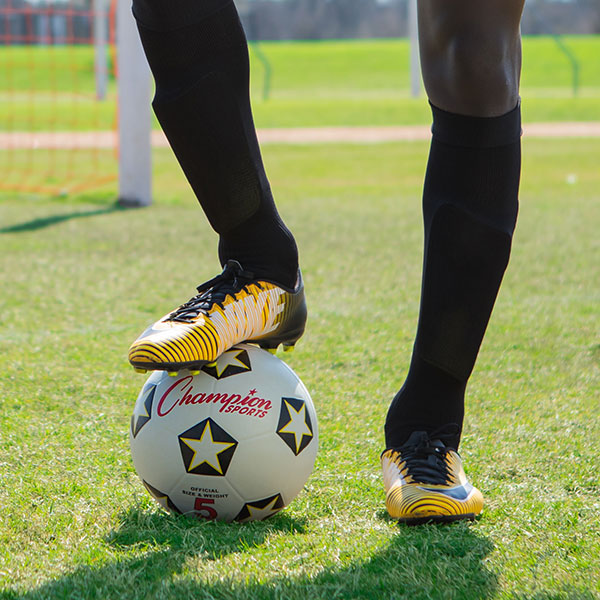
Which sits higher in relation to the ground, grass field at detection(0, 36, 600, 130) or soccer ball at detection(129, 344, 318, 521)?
soccer ball at detection(129, 344, 318, 521)

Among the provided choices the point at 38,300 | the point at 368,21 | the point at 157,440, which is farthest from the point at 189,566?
the point at 368,21

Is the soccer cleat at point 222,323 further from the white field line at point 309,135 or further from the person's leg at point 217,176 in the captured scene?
the white field line at point 309,135

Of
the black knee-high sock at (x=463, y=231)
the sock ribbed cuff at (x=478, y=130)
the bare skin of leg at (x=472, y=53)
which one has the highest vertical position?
the bare skin of leg at (x=472, y=53)

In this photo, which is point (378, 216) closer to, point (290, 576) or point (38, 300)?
point (38, 300)

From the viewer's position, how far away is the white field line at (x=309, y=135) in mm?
12758

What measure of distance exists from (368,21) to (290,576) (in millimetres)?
51274

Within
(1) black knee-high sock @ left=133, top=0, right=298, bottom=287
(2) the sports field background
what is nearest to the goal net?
(2) the sports field background

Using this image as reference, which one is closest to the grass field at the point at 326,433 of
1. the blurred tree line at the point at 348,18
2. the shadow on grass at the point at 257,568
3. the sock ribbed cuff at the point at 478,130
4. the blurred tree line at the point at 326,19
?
the shadow on grass at the point at 257,568

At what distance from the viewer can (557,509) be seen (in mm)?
1864

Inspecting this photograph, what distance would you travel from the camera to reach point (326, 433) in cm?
241

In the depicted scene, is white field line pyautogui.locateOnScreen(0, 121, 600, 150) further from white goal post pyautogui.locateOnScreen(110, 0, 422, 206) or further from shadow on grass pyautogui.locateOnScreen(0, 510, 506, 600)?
shadow on grass pyautogui.locateOnScreen(0, 510, 506, 600)

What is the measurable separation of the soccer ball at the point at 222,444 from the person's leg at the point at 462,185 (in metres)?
0.28

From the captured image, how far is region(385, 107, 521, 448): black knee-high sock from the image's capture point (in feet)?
5.75

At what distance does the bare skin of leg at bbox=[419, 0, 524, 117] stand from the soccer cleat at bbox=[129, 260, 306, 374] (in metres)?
0.54
